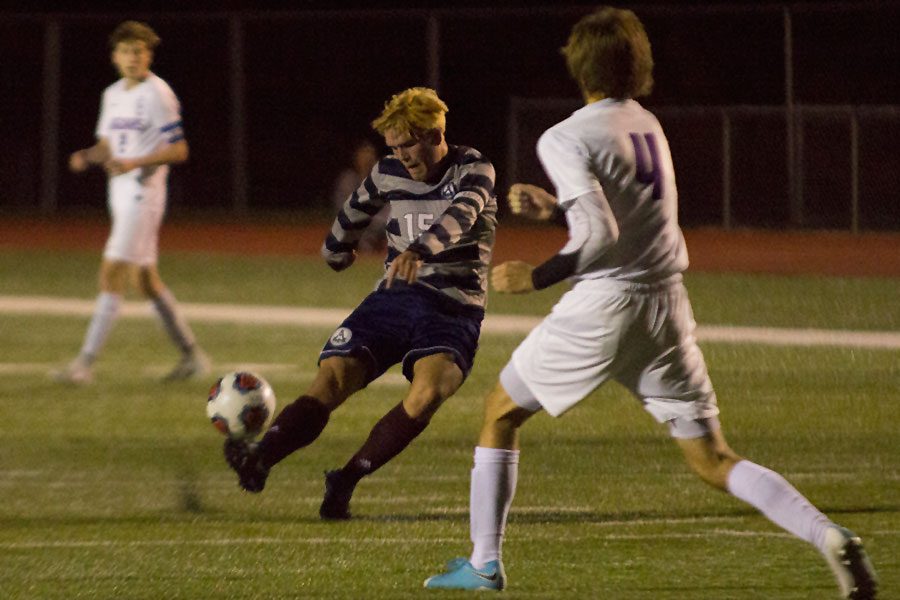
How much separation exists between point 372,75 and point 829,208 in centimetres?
926

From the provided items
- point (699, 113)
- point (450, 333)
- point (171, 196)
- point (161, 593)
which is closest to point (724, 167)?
point (699, 113)

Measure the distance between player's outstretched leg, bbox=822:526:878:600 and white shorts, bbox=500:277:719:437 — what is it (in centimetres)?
57

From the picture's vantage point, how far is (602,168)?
5.49 m

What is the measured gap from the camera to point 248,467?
6.91 meters

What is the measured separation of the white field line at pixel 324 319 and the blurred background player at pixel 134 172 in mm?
3461

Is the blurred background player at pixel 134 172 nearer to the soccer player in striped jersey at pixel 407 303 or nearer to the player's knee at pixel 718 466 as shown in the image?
the soccer player in striped jersey at pixel 407 303

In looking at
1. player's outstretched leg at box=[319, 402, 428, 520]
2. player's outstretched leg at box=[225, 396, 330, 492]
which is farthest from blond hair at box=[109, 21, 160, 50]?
player's outstretched leg at box=[319, 402, 428, 520]

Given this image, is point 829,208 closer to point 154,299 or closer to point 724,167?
point 724,167

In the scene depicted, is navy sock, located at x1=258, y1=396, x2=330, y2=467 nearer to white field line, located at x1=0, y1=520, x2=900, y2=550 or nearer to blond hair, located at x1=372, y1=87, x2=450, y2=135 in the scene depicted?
white field line, located at x1=0, y1=520, x2=900, y2=550

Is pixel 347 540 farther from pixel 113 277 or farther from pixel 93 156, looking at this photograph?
pixel 113 277

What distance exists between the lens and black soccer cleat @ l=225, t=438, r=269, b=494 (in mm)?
6906

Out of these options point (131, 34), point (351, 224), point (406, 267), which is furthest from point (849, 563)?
point (131, 34)

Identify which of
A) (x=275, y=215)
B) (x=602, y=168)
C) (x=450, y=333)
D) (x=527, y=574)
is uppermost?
(x=602, y=168)

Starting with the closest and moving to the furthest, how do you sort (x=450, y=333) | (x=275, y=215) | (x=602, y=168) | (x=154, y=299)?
(x=602, y=168) < (x=450, y=333) < (x=154, y=299) < (x=275, y=215)
